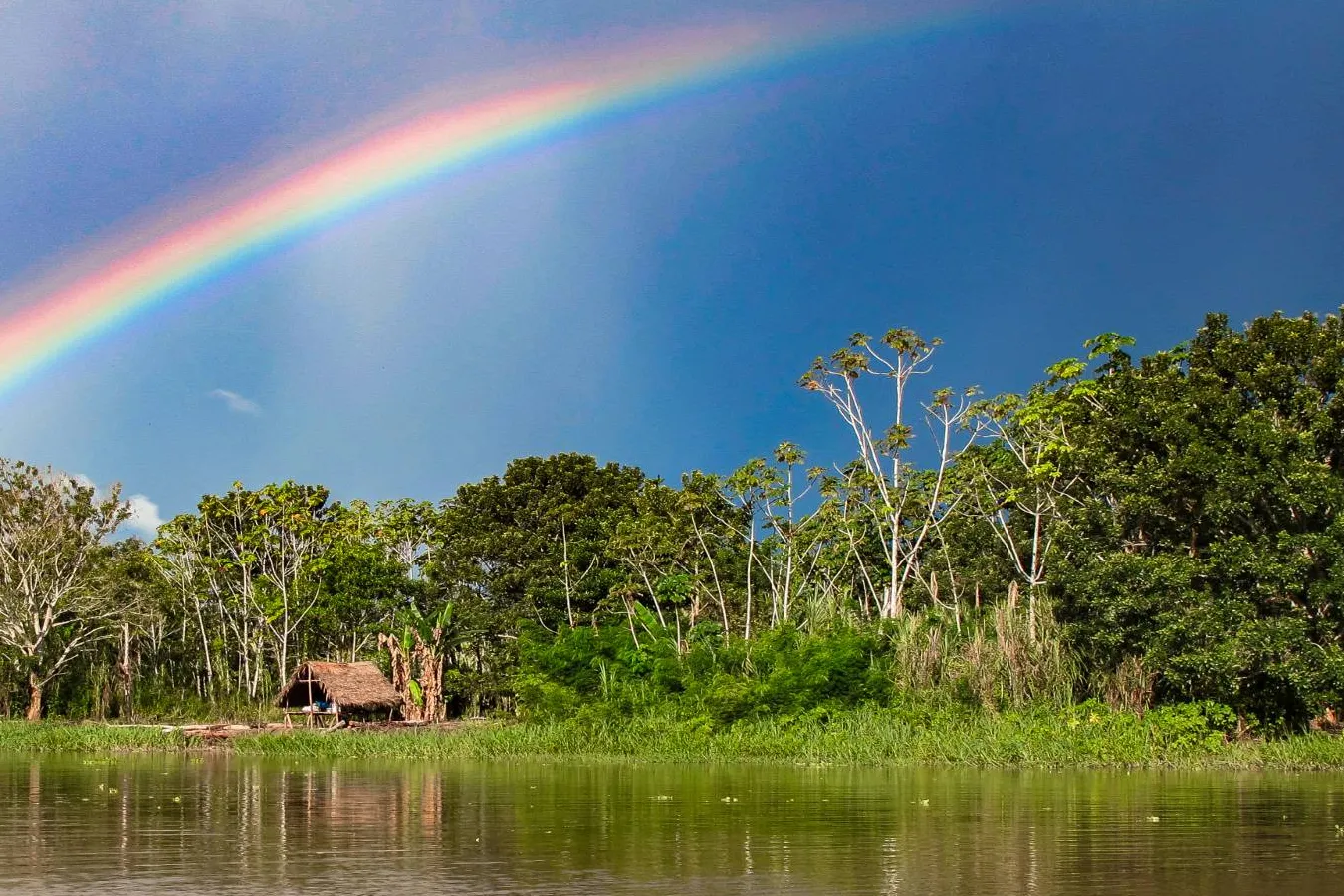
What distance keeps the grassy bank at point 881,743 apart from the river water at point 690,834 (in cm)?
178

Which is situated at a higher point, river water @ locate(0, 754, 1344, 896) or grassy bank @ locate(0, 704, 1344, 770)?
river water @ locate(0, 754, 1344, 896)

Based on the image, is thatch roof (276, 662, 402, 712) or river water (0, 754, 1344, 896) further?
thatch roof (276, 662, 402, 712)

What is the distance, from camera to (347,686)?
4278 centimetres

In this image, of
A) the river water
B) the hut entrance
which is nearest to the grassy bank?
the river water

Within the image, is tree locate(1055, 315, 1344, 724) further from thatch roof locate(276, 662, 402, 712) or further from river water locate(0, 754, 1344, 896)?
thatch roof locate(276, 662, 402, 712)

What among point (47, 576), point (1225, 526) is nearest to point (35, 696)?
point (47, 576)

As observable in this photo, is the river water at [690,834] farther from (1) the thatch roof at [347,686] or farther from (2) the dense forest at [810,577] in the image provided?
(1) the thatch roof at [347,686]

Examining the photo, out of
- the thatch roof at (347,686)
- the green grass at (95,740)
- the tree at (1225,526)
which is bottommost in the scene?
the green grass at (95,740)

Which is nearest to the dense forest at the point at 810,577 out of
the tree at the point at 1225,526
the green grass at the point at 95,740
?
the tree at the point at 1225,526

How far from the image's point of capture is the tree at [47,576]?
157 feet

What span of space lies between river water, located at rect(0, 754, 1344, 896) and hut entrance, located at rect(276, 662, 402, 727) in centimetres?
2147

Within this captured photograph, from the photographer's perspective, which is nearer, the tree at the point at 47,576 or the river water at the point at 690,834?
the river water at the point at 690,834

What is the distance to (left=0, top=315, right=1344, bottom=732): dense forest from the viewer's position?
24.0 m

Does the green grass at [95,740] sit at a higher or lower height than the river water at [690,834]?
lower
